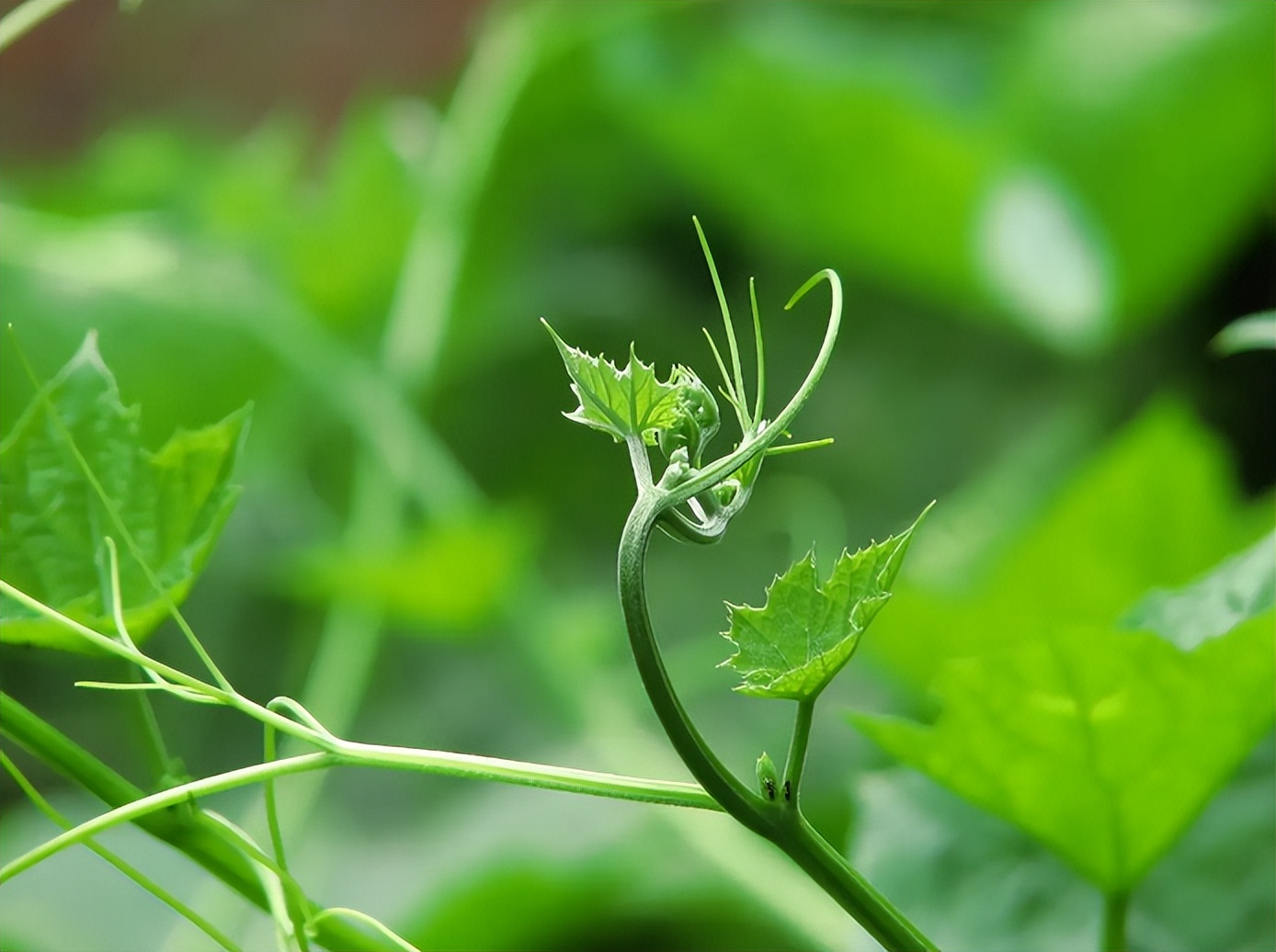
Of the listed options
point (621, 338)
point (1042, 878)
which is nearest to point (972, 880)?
point (1042, 878)

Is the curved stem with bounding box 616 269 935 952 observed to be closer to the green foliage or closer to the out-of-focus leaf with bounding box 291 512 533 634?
the green foliage

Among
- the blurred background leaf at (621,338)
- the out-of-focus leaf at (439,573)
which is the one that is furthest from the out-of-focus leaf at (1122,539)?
the out-of-focus leaf at (439,573)

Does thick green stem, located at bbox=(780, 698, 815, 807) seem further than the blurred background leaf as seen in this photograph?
No

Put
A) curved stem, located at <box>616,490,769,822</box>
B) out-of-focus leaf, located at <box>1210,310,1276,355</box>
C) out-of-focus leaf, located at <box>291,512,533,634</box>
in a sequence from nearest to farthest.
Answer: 1. curved stem, located at <box>616,490,769,822</box>
2. out-of-focus leaf, located at <box>1210,310,1276,355</box>
3. out-of-focus leaf, located at <box>291,512,533,634</box>

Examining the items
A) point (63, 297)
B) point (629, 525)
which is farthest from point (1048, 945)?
point (63, 297)

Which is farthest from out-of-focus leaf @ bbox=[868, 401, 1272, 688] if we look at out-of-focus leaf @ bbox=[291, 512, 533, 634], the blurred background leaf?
out-of-focus leaf @ bbox=[291, 512, 533, 634]

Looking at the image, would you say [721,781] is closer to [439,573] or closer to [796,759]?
[796,759]
